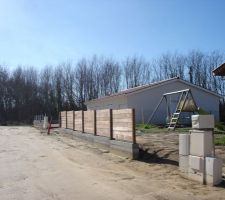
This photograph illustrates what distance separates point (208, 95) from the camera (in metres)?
45.0

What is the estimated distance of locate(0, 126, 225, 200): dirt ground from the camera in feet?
29.7

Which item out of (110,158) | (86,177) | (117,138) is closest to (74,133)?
(117,138)

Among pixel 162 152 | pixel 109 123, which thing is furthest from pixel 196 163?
pixel 109 123

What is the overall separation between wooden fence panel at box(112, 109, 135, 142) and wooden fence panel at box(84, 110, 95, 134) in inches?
174

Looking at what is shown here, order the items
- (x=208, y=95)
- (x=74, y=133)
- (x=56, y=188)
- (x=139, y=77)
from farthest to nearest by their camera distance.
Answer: (x=139, y=77)
(x=208, y=95)
(x=74, y=133)
(x=56, y=188)

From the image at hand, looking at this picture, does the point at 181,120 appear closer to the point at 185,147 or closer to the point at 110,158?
the point at 110,158

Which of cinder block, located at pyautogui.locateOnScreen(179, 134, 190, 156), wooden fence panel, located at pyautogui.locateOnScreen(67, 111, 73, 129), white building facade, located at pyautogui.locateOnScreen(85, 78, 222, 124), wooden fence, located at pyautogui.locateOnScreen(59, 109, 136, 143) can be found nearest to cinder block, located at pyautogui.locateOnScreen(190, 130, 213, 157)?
cinder block, located at pyautogui.locateOnScreen(179, 134, 190, 156)

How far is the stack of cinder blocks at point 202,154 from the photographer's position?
9.75 meters

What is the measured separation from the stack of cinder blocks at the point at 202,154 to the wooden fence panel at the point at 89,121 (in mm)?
12833

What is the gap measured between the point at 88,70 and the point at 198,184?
79.7 metres

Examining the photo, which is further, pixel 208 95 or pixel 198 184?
pixel 208 95

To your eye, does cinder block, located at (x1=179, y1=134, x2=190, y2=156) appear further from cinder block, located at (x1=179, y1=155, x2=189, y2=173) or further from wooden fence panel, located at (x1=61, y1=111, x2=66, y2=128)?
wooden fence panel, located at (x1=61, y1=111, x2=66, y2=128)

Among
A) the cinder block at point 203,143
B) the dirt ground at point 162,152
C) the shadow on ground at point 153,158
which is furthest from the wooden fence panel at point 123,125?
the cinder block at point 203,143

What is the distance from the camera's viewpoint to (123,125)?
17.5 metres
